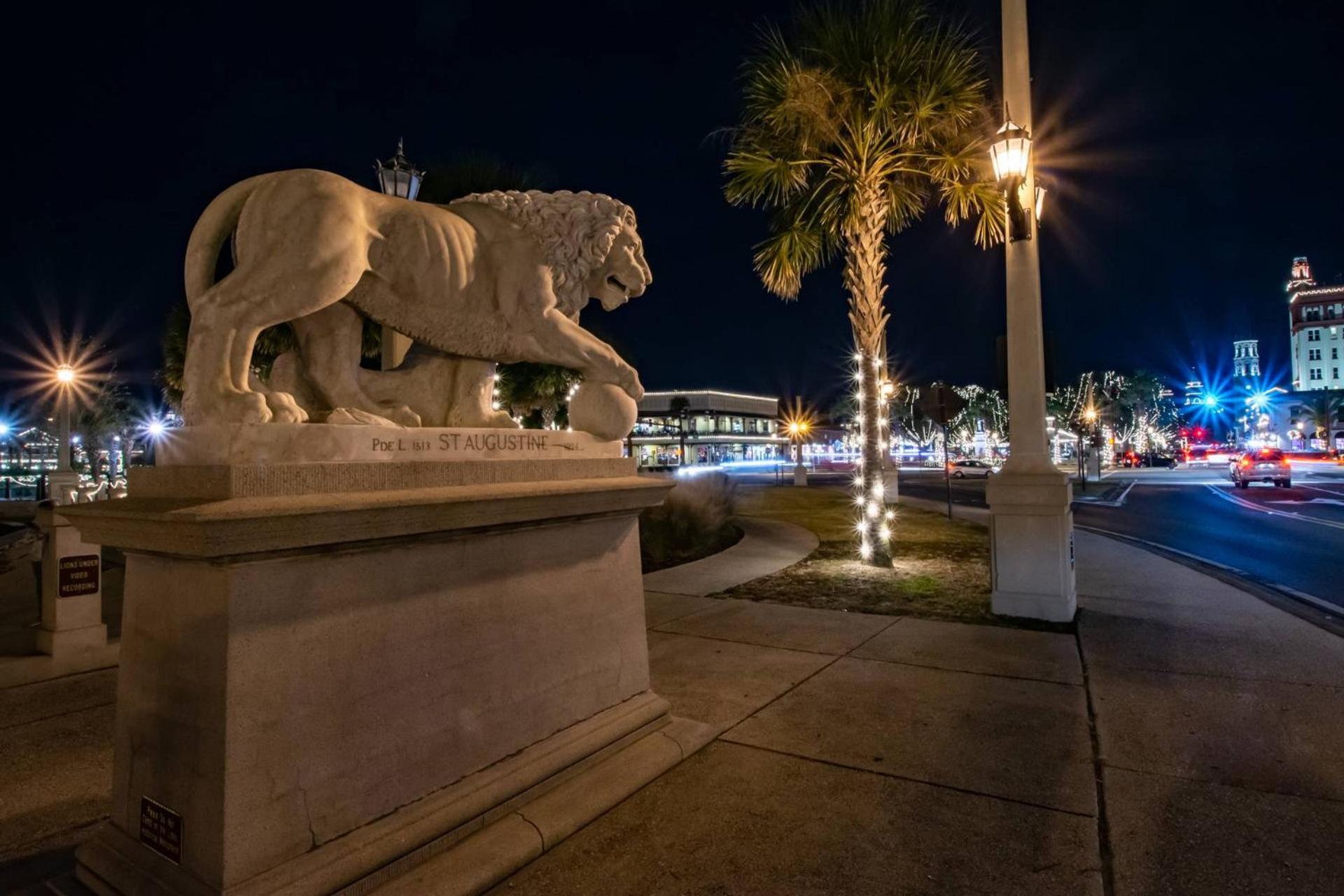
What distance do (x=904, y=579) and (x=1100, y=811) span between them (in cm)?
590

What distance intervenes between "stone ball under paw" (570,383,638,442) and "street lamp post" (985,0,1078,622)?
4.23 metres

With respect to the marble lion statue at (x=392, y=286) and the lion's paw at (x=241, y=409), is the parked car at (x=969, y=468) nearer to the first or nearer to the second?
the marble lion statue at (x=392, y=286)

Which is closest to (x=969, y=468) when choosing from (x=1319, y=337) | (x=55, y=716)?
(x=55, y=716)

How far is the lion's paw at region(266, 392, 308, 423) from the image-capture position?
8.89ft

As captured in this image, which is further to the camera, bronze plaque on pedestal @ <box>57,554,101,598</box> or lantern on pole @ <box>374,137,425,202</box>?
lantern on pole @ <box>374,137,425,202</box>

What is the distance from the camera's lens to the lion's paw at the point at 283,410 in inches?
107

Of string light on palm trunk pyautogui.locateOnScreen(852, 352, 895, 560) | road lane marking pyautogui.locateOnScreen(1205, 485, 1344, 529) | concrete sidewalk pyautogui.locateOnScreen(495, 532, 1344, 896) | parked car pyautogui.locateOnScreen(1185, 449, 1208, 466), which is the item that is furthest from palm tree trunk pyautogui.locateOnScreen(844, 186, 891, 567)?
parked car pyautogui.locateOnScreen(1185, 449, 1208, 466)

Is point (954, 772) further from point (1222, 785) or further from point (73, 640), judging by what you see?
point (73, 640)

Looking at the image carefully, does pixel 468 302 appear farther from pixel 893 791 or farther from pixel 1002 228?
pixel 1002 228

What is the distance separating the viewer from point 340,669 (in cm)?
248

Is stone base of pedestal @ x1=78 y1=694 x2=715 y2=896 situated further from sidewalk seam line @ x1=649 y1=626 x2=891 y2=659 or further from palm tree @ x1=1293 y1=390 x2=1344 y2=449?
palm tree @ x1=1293 y1=390 x2=1344 y2=449

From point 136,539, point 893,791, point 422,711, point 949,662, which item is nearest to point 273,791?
point 422,711

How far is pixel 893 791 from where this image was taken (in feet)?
10.6

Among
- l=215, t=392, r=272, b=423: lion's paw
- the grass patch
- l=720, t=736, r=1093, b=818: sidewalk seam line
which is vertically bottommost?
l=720, t=736, r=1093, b=818: sidewalk seam line
